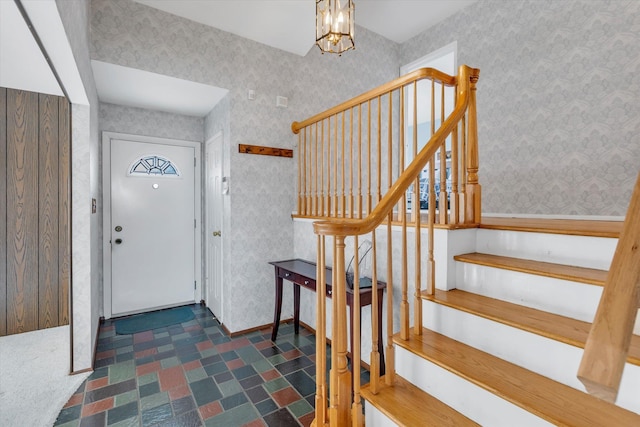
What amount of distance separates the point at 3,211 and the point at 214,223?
6.35 feet

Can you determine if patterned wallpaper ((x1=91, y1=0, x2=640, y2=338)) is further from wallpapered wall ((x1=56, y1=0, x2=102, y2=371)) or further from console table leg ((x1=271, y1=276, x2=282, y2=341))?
wallpapered wall ((x1=56, y1=0, x2=102, y2=371))

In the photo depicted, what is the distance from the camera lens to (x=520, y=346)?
138 centimetres

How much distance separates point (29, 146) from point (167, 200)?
1.38 m

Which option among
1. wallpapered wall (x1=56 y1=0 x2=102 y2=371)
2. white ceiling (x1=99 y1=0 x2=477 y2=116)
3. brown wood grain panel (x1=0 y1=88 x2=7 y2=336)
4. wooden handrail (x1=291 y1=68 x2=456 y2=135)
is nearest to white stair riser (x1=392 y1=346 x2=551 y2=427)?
wooden handrail (x1=291 y1=68 x2=456 y2=135)

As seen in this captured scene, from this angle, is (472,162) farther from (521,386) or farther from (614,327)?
(614,327)

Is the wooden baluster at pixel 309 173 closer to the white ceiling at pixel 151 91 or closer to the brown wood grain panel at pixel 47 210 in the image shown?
the white ceiling at pixel 151 91

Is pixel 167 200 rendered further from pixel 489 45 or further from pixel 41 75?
pixel 489 45

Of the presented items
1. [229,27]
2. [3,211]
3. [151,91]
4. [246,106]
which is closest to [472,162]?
[246,106]

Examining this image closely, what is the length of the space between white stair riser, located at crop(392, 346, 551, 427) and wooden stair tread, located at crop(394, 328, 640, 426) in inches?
1.4

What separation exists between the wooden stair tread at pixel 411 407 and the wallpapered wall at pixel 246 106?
6.80 ft

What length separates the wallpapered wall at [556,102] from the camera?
2.65 m

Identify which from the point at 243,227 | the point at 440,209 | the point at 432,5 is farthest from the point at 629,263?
the point at 432,5

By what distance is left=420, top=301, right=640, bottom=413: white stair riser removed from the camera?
1.09 meters

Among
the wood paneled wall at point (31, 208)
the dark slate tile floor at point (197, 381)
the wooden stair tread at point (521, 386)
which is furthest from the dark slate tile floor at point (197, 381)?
the wooden stair tread at point (521, 386)
